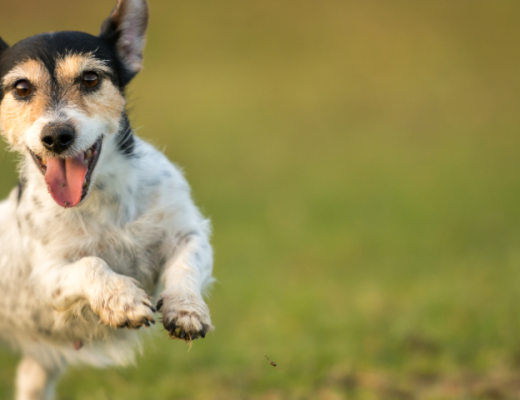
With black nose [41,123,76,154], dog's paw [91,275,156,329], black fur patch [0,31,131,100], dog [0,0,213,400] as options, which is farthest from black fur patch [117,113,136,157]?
dog's paw [91,275,156,329]

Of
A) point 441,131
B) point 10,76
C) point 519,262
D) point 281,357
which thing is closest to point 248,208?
point 519,262

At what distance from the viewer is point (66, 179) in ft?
14.3

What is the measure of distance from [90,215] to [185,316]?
1276mm

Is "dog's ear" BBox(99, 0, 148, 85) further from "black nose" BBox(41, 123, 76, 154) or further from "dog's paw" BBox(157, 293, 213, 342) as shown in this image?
"dog's paw" BBox(157, 293, 213, 342)

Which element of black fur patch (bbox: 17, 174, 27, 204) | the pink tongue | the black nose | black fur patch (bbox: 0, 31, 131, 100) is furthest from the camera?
black fur patch (bbox: 17, 174, 27, 204)

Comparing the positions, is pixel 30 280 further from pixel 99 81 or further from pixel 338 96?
pixel 338 96

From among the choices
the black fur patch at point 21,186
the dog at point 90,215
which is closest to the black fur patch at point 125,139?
the dog at point 90,215

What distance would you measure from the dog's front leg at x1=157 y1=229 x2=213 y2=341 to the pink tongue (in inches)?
29.8

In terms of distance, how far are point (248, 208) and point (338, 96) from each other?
967cm

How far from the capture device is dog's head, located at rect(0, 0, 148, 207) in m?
4.25

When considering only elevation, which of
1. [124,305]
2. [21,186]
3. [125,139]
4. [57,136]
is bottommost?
[124,305]

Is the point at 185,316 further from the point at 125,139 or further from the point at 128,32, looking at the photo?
the point at 128,32

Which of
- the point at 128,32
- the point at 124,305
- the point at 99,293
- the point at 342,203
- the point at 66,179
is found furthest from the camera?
the point at 342,203

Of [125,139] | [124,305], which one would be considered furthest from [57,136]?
[124,305]
